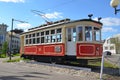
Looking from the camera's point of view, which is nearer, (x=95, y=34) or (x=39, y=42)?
(x=95, y=34)

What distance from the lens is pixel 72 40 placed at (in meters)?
21.3

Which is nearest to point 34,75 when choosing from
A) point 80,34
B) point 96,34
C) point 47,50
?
point 80,34

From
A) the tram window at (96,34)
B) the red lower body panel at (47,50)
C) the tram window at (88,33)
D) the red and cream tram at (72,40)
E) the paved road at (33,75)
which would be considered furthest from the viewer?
the red lower body panel at (47,50)

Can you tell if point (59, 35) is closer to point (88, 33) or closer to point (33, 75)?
point (88, 33)

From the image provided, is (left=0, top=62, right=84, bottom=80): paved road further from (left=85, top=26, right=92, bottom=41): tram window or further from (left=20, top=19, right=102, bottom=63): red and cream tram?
(left=85, top=26, right=92, bottom=41): tram window

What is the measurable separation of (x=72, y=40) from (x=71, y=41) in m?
0.12

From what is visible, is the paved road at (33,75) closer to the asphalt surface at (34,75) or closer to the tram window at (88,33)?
the asphalt surface at (34,75)

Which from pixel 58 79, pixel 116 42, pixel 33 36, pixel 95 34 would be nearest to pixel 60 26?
pixel 95 34

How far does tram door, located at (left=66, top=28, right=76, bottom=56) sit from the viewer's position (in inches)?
831

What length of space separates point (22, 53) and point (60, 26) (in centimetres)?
1080

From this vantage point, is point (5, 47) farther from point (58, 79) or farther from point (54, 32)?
point (58, 79)

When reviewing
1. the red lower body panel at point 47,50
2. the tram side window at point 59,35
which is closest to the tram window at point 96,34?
the red lower body panel at point 47,50

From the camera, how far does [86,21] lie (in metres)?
21.1

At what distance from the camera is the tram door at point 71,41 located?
21109mm
